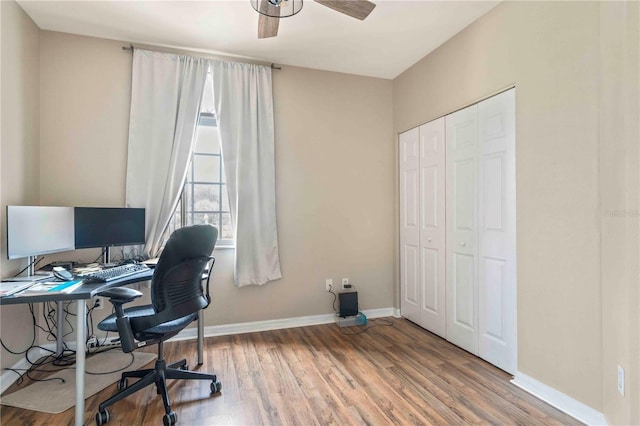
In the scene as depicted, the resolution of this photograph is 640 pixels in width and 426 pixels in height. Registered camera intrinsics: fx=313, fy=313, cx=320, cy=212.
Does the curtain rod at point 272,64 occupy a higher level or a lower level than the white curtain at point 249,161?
higher

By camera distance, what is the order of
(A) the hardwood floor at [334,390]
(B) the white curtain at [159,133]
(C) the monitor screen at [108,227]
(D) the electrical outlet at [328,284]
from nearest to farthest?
1. (A) the hardwood floor at [334,390]
2. (C) the monitor screen at [108,227]
3. (B) the white curtain at [159,133]
4. (D) the electrical outlet at [328,284]

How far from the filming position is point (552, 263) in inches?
79.3

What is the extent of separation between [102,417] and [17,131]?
2133 millimetres

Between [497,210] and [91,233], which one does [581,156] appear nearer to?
[497,210]

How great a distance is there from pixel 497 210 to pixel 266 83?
8.15 ft

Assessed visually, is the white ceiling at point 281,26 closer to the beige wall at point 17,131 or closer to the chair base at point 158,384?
the beige wall at point 17,131

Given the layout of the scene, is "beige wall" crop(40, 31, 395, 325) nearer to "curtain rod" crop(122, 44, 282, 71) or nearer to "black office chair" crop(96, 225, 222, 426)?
"curtain rod" crop(122, 44, 282, 71)

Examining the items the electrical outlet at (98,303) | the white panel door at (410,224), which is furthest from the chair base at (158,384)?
the white panel door at (410,224)

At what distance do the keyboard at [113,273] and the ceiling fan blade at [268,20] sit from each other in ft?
6.41

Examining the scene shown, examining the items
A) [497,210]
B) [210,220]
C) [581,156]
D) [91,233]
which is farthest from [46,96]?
[581,156]

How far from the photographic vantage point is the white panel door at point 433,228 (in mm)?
3020

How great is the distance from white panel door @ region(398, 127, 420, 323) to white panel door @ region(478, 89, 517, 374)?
33.2 inches

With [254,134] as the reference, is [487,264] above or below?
below

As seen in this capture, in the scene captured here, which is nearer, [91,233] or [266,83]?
[91,233]
